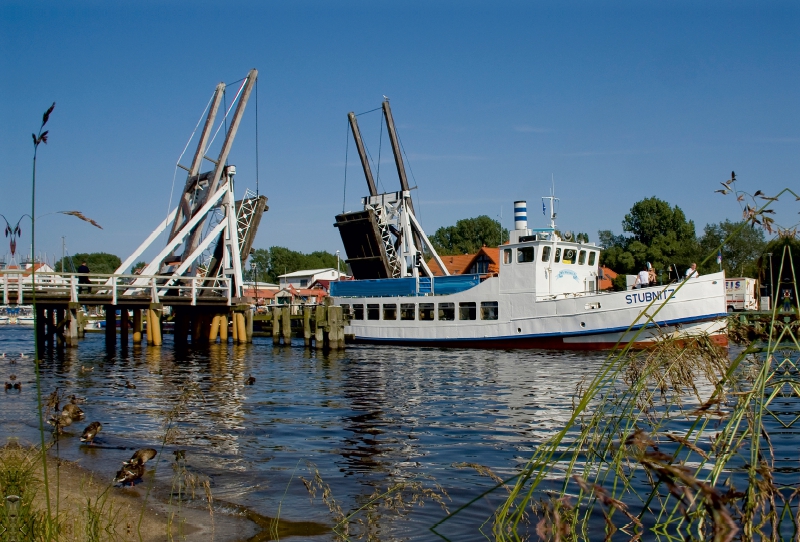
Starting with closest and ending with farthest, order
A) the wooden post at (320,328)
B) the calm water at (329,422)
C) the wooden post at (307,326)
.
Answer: the calm water at (329,422)
the wooden post at (320,328)
the wooden post at (307,326)

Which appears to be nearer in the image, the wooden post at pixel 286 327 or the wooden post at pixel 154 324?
the wooden post at pixel 154 324

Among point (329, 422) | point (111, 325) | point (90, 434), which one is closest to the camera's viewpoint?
point (90, 434)

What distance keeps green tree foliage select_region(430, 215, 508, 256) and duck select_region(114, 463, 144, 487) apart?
100m

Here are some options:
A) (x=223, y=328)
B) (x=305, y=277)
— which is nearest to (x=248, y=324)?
(x=223, y=328)

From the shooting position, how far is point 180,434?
1048 centimetres

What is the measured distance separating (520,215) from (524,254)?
2164 mm

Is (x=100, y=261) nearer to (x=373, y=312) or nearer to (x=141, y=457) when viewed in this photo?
(x=373, y=312)

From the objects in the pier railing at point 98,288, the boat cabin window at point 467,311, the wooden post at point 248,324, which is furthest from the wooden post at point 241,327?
the boat cabin window at point 467,311

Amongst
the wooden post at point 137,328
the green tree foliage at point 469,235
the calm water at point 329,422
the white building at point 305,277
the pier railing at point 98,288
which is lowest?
the calm water at point 329,422

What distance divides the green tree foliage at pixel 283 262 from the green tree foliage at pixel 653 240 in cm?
5994

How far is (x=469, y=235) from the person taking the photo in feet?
360

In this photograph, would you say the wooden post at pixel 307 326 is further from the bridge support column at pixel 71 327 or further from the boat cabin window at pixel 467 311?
the bridge support column at pixel 71 327

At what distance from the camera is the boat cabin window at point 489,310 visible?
2802cm

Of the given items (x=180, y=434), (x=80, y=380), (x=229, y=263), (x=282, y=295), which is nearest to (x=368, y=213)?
(x=229, y=263)
